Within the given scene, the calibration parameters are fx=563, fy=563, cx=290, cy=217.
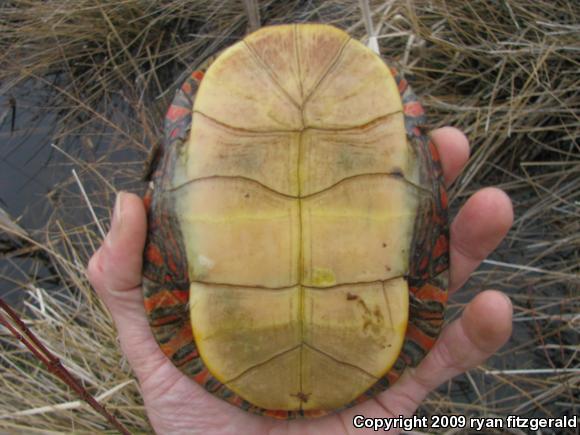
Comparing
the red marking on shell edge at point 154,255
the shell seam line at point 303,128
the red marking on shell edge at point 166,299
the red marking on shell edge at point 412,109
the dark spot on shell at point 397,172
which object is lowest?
the red marking on shell edge at point 166,299

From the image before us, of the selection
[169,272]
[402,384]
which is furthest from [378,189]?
[402,384]

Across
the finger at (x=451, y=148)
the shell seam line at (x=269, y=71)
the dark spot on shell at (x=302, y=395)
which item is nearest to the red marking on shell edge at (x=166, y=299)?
the dark spot on shell at (x=302, y=395)

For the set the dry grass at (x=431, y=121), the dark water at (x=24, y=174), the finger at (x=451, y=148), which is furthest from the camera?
the dark water at (x=24, y=174)

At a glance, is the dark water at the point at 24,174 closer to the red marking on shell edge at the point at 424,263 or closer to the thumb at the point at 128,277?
the thumb at the point at 128,277

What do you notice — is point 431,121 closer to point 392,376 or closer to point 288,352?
point 392,376

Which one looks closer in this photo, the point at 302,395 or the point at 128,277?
the point at 302,395

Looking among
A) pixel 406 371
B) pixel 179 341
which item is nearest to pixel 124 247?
pixel 179 341

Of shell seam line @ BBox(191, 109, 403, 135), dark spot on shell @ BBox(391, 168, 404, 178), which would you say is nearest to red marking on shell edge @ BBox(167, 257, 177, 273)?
shell seam line @ BBox(191, 109, 403, 135)
